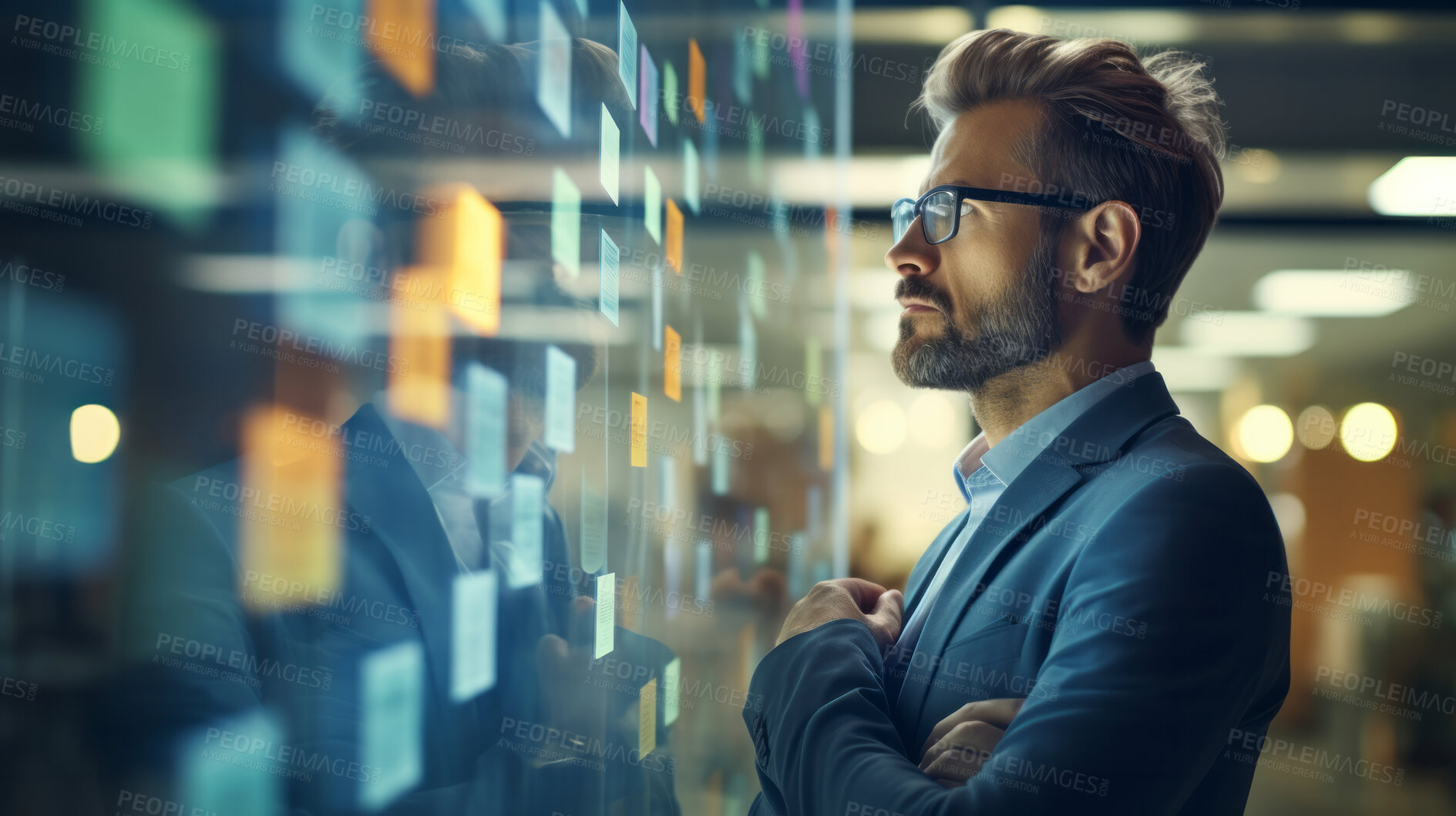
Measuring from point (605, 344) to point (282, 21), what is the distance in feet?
1.52

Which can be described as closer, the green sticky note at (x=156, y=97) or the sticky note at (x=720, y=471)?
the green sticky note at (x=156, y=97)

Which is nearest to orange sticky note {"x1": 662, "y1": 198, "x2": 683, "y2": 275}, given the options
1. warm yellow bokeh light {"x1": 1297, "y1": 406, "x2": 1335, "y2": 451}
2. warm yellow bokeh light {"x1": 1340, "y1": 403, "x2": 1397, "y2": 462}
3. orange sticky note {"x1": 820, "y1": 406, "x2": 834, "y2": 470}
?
orange sticky note {"x1": 820, "y1": 406, "x2": 834, "y2": 470}

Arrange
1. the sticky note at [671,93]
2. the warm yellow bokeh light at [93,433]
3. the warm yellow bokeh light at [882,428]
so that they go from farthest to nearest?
the warm yellow bokeh light at [882,428] → the sticky note at [671,93] → the warm yellow bokeh light at [93,433]

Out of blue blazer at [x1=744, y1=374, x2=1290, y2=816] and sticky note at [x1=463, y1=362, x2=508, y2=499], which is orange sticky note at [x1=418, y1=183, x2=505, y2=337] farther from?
blue blazer at [x1=744, y1=374, x2=1290, y2=816]

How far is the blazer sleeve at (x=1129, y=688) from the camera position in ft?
2.46

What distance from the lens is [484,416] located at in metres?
0.83

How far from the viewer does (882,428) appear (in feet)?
11.8

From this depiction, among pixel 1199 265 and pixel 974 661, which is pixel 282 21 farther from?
pixel 1199 265

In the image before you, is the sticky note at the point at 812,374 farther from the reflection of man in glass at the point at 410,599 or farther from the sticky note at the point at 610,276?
the reflection of man in glass at the point at 410,599

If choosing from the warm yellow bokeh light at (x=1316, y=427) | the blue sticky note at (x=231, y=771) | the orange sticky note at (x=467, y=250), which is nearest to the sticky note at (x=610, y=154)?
the orange sticky note at (x=467, y=250)

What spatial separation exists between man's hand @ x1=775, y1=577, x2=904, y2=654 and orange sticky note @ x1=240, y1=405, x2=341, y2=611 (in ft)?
1.95

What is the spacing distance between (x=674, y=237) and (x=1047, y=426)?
2.35 feet

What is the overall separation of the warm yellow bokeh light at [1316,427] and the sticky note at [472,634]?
4.51 metres

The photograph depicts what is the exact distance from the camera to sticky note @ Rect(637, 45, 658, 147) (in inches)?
46.7
